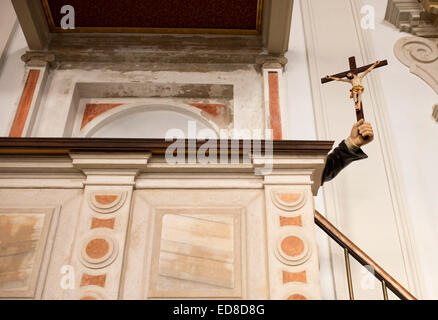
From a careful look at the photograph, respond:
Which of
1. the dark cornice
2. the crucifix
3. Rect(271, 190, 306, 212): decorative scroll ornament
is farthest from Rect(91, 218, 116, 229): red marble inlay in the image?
the crucifix

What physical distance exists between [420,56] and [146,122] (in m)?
3.40

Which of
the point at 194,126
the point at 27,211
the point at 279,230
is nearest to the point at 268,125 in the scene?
the point at 194,126

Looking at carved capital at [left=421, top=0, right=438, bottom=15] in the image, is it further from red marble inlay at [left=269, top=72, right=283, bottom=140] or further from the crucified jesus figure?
the crucified jesus figure

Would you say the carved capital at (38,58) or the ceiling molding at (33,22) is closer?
the ceiling molding at (33,22)

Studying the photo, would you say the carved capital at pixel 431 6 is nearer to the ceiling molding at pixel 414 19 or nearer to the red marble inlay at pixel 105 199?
the ceiling molding at pixel 414 19

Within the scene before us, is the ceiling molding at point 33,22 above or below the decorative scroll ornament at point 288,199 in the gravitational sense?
above

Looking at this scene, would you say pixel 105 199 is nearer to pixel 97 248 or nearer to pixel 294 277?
pixel 97 248

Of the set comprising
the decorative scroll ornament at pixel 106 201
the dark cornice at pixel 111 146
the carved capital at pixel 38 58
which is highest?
the carved capital at pixel 38 58

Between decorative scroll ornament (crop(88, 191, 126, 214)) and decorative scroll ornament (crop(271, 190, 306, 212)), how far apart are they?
958 millimetres

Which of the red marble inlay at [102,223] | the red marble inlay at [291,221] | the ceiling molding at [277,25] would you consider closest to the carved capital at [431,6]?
the ceiling molding at [277,25]

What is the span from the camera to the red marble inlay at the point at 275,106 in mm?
5598

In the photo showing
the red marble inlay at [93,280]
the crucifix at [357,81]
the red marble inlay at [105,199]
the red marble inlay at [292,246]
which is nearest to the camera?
the red marble inlay at [93,280]

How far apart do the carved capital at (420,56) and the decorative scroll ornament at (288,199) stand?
11.6 ft

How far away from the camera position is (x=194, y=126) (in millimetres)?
6172
